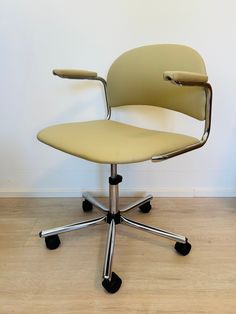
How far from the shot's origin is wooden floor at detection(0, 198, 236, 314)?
85 cm

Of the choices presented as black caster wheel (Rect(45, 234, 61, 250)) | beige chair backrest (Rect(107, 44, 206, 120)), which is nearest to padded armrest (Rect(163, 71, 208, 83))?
beige chair backrest (Rect(107, 44, 206, 120))

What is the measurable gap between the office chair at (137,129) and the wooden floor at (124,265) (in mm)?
65

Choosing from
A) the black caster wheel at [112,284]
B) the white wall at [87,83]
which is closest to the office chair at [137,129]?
the black caster wheel at [112,284]

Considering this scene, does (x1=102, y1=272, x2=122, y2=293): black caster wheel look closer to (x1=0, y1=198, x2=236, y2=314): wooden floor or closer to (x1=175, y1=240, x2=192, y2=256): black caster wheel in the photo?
(x1=0, y1=198, x2=236, y2=314): wooden floor

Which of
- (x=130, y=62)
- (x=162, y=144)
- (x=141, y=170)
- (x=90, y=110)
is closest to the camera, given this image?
(x=162, y=144)

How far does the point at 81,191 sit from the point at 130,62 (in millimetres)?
793

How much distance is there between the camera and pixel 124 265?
1.02m

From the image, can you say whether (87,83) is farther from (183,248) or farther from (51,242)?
(183,248)

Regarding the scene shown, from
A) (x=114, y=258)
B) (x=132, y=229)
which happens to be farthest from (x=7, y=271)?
(x=132, y=229)

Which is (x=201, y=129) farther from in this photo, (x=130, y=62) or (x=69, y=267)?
(x=69, y=267)

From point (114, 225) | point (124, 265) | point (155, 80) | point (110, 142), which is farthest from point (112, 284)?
point (155, 80)

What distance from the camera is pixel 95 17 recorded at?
1235 mm

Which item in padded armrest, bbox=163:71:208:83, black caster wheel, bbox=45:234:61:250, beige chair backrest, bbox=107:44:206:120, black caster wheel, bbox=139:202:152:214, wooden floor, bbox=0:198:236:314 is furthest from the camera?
black caster wheel, bbox=139:202:152:214

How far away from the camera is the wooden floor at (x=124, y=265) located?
2.79 feet
